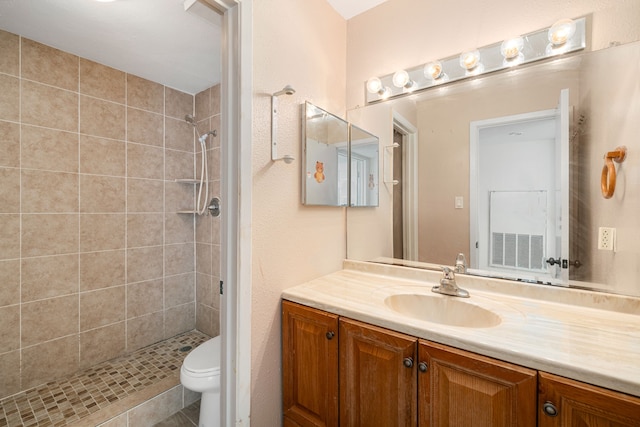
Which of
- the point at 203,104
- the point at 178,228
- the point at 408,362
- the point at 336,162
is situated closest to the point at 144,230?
the point at 178,228

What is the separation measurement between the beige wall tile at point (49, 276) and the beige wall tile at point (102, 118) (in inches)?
37.1

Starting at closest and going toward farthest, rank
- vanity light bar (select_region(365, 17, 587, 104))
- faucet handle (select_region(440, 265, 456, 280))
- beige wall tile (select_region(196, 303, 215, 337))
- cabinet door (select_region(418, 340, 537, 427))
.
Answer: cabinet door (select_region(418, 340, 537, 427))
vanity light bar (select_region(365, 17, 587, 104))
faucet handle (select_region(440, 265, 456, 280))
beige wall tile (select_region(196, 303, 215, 337))

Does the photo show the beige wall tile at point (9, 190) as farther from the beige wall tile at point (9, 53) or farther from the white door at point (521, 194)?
the white door at point (521, 194)

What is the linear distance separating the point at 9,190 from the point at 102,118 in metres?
0.75

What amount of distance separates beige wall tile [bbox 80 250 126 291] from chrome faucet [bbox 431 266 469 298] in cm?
232

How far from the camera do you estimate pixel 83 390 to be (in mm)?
1742

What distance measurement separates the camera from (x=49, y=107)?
1.81 m

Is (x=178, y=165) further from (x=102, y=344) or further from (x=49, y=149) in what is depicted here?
(x=102, y=344)

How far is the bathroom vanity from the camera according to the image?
68 cm

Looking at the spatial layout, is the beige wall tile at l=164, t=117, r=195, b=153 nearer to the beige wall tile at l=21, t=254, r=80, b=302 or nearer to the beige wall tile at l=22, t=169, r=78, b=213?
the beige wall tile at l=22, t=169, r=78, b=213

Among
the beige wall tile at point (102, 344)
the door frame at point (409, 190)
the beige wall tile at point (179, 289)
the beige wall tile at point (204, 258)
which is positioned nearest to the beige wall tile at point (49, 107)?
the beige wall tile at point (204, 258)

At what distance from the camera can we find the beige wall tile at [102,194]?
197cm

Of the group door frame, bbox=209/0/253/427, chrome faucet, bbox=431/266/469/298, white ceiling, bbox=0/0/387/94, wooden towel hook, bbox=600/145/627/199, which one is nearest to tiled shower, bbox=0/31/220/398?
white ceiling, bbox=0/0/387/94

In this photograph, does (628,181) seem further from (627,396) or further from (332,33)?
(332,33)
